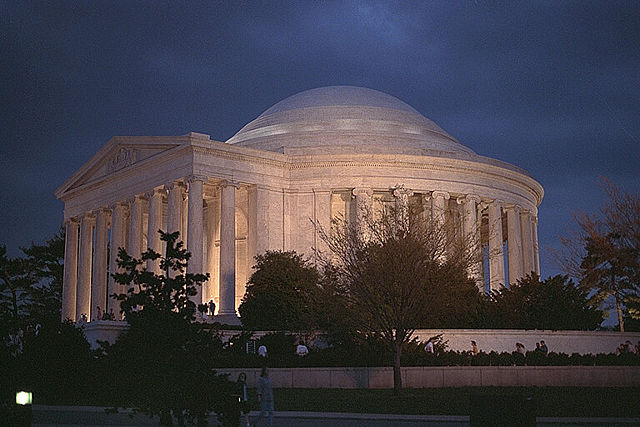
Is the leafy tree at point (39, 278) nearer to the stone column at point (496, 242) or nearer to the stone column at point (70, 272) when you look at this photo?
the stone column at point (70, 272)

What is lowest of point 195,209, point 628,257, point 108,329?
point 108,329

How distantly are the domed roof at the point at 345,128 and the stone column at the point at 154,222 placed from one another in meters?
9.31

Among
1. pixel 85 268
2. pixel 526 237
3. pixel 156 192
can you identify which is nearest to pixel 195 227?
pixel 156 192

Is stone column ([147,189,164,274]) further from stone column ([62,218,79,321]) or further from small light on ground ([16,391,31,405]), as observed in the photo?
small light on ground ([16,391,31,405])

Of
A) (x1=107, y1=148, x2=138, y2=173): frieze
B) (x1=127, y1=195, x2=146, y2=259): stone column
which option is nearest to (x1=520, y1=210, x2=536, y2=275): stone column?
(x1=127, y1=195, x2=146, y2=259): stone column

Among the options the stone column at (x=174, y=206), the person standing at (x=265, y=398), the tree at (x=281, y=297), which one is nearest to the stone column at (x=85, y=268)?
the stone column at (x=174, y=206)

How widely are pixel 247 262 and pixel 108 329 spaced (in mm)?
15968

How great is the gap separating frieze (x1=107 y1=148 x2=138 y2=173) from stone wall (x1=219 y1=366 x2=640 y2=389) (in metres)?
31.5

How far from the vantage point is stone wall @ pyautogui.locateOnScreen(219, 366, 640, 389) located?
3850 centimetres

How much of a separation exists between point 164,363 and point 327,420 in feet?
23.7

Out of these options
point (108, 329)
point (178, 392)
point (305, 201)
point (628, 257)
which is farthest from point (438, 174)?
point (178, 392)

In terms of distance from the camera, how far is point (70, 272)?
76188mm

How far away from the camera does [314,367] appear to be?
3947cm

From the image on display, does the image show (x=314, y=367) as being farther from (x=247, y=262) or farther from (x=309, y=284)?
(x=247, y=262)
